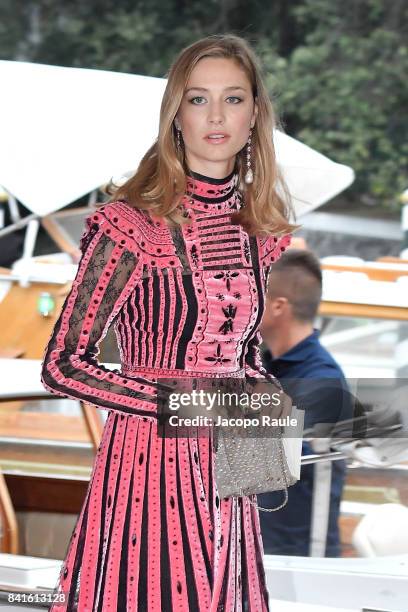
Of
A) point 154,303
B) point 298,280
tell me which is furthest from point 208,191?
point 298,280

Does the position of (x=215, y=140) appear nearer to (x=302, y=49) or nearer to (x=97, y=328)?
(x=97, y=328)

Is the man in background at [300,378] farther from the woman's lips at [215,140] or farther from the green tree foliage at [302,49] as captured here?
the green tree foliage at [302,49]

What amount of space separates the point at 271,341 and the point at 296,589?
0.81m

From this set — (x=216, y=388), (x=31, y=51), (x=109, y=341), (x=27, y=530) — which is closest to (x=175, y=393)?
(x=216, y=388)

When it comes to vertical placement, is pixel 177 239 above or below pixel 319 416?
above

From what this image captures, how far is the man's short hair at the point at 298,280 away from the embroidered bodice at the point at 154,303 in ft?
4.08

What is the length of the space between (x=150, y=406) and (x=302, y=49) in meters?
6.02

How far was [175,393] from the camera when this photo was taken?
56.9 inches

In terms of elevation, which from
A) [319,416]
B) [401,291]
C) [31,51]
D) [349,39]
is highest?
[349,39]

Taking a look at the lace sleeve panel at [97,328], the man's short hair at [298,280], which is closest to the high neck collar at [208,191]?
the lace sleeve panel at [97,328]

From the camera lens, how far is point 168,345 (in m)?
1.48

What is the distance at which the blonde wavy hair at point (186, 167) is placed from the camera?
152cm

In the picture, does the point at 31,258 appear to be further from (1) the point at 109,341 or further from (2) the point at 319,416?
(2) the point at 319,416

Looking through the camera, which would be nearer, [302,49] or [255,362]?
[255,362]
